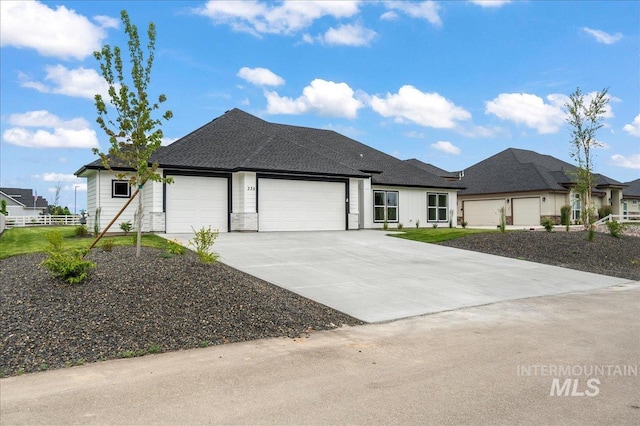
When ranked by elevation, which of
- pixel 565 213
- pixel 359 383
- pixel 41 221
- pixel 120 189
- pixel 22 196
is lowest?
pixel 359 383

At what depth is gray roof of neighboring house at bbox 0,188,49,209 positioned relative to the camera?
226 feet

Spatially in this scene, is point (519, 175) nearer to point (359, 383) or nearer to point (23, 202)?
point (359, 383)

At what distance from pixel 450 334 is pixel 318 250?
8.47m

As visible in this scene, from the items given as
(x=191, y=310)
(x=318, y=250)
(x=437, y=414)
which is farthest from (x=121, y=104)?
(x=437, y=414)

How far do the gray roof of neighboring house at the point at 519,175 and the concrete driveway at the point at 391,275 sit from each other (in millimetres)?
20525

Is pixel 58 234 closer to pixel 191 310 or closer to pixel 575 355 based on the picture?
pixel 191 310

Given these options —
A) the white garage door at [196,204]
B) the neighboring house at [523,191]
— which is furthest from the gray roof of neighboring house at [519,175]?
the white garage door at [196,204]

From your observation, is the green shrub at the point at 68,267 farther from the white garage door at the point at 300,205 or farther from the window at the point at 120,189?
the white garage door at the point at 300,205

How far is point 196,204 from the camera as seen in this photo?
19.8 m

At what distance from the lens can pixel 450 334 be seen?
22.4 ft

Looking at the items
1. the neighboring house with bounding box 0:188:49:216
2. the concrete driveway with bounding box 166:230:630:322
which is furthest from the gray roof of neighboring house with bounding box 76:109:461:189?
the neighboring house with bounding box 0:188:49:216

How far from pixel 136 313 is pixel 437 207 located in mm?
23818

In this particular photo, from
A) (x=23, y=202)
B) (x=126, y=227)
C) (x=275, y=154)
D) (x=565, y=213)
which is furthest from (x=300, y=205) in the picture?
(x=23, y=202)

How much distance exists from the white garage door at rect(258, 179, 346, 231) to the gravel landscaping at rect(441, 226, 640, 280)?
643cm
